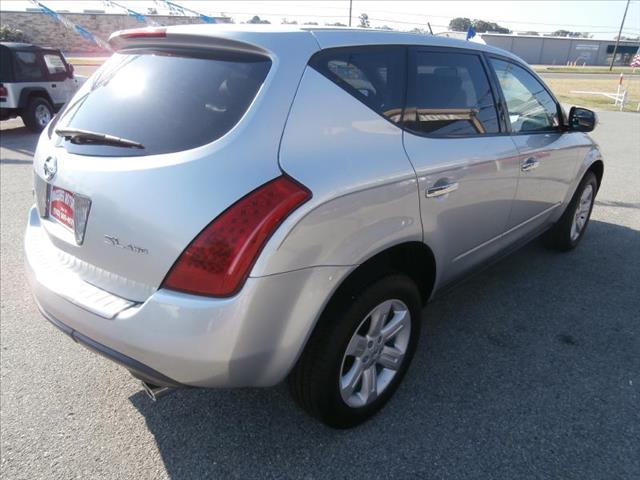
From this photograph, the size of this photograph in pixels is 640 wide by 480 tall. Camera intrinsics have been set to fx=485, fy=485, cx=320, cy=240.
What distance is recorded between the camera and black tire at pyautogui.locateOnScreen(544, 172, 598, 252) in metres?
4.21

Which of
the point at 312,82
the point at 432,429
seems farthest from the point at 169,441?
the point at 312,82

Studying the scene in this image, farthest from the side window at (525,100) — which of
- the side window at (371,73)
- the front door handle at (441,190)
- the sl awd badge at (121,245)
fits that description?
the sl awd badge at (121,245)

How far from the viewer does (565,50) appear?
73688mm

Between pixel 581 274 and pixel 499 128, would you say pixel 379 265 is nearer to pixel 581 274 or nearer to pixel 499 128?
pixel 499 128

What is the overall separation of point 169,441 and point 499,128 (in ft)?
8.32

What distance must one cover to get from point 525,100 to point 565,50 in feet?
275

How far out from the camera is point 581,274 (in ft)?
13.2

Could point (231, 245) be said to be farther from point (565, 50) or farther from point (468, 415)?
point (565, 50)

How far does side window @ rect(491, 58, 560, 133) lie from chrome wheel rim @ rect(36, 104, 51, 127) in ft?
35.4

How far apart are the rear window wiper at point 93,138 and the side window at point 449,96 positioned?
124 cm

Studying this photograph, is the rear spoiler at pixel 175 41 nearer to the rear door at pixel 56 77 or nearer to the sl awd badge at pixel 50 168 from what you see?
the sl awd badge at pixel 50 168

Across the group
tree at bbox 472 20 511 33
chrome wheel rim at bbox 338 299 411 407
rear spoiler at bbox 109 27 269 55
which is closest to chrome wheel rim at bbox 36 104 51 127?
rear spoiler at bbox 109 27 269 55

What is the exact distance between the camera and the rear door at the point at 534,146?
3162mm

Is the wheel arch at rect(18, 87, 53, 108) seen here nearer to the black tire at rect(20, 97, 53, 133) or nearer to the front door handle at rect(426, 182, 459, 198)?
the black tire at rect(20, 97, 53, 133)
